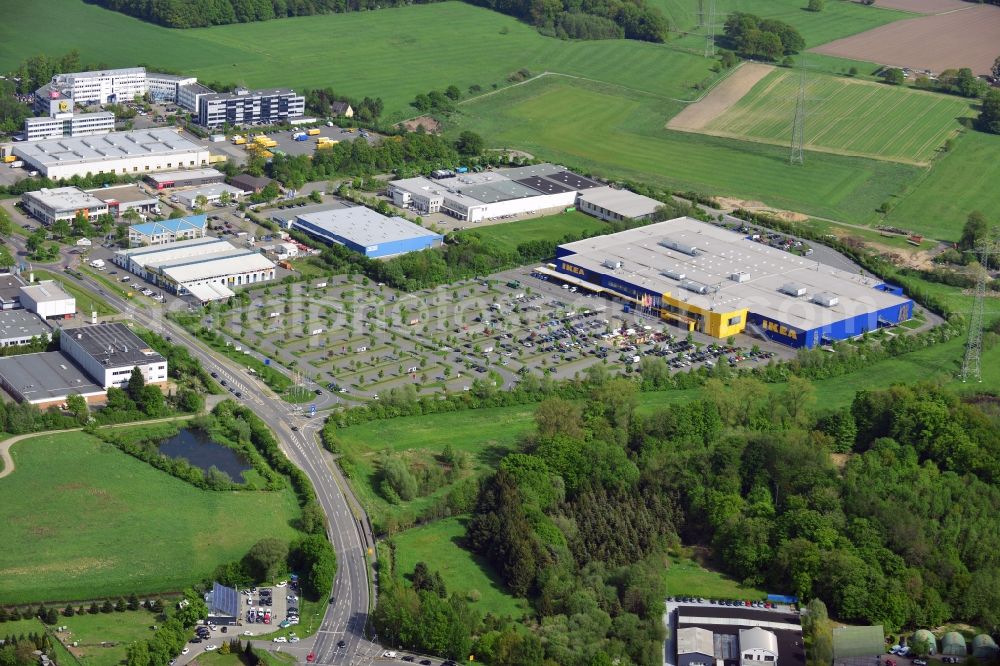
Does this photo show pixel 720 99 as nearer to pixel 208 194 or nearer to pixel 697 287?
pixel 697 287

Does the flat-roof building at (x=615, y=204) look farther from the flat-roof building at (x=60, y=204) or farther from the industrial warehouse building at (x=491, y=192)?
the flat-roof building at (x=60, y=204)

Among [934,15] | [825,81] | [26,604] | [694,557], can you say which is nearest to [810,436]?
[694,557]

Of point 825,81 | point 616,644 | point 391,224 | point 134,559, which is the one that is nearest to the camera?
point 616,644

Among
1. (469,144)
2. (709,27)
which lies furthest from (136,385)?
(709,27)

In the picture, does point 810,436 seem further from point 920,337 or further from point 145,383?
point 145,383

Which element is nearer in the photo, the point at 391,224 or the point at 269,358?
the point at 269,358

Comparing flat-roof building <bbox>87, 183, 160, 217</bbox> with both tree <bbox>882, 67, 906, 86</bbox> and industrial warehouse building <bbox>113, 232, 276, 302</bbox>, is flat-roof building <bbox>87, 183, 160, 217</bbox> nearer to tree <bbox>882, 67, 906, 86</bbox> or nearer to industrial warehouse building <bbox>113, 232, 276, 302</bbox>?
industrial warehouse building <bbox>113, 232, 276, 302</bbox>

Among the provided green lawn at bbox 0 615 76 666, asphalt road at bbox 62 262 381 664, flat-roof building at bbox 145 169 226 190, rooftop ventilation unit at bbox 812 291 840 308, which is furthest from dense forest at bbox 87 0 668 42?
green lawn at bbox 0 615 76 666
